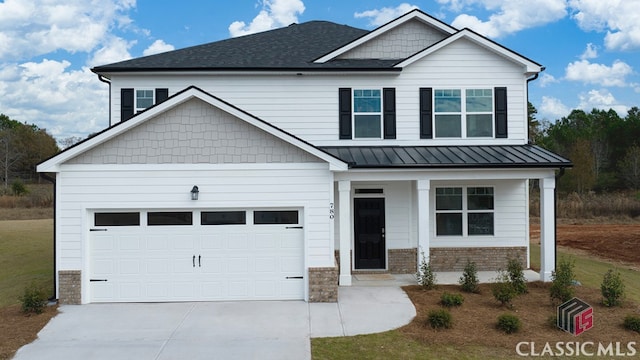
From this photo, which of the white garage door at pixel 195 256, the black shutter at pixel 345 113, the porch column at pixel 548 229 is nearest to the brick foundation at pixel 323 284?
the white garage door at pixel 195 256

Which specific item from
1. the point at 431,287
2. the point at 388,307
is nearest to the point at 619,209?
the point at 431,287

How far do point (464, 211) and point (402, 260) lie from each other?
8.07ft

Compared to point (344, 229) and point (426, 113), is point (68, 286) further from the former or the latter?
point (426, 113)

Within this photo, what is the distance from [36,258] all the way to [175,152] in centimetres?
1062

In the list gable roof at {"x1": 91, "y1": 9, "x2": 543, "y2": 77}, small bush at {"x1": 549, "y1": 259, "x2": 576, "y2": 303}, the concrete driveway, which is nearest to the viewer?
the concrete driveway

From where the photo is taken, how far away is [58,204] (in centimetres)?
1072

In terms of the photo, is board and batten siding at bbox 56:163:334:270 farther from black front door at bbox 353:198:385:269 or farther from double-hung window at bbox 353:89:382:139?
double-hung window at bbox 353:89:382:139

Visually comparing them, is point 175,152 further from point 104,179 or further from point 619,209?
point 619,209

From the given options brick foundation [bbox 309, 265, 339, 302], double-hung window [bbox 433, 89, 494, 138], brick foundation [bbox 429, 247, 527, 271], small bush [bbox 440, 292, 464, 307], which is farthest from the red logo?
double-hung window [bbox 433, 89, 494, 138]

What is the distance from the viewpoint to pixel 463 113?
1455 cm

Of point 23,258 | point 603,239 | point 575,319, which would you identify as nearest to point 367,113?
point 575,319

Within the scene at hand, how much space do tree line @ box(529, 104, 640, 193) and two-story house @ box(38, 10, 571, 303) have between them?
3057 centimetres

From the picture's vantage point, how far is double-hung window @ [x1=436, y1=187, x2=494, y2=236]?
14.6m

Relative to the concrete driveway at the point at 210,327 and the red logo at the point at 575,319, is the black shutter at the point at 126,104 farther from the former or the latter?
the red logo at the point at 575,319
